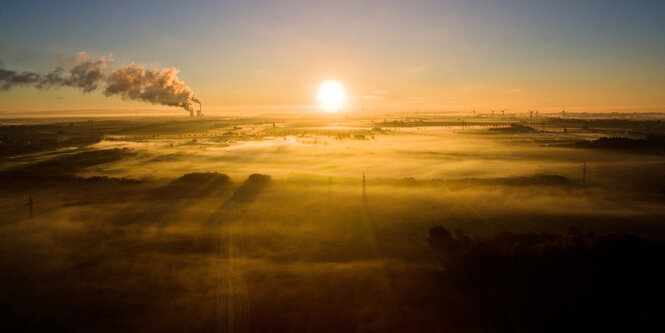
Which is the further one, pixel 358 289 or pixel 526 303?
pixel 358 289

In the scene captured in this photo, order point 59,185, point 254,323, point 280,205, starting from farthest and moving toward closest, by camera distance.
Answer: point 59,185 < point 280,205 < point 254,323

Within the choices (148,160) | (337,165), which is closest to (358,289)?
(337,165)

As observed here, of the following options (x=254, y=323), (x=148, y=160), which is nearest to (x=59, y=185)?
(x=148, y=160)

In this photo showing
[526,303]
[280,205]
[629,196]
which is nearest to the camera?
[526,303]

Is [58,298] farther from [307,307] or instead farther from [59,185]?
[59,185]

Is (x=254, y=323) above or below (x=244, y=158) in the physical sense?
below

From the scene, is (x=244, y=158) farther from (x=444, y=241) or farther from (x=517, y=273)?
(x=517, y=273)
